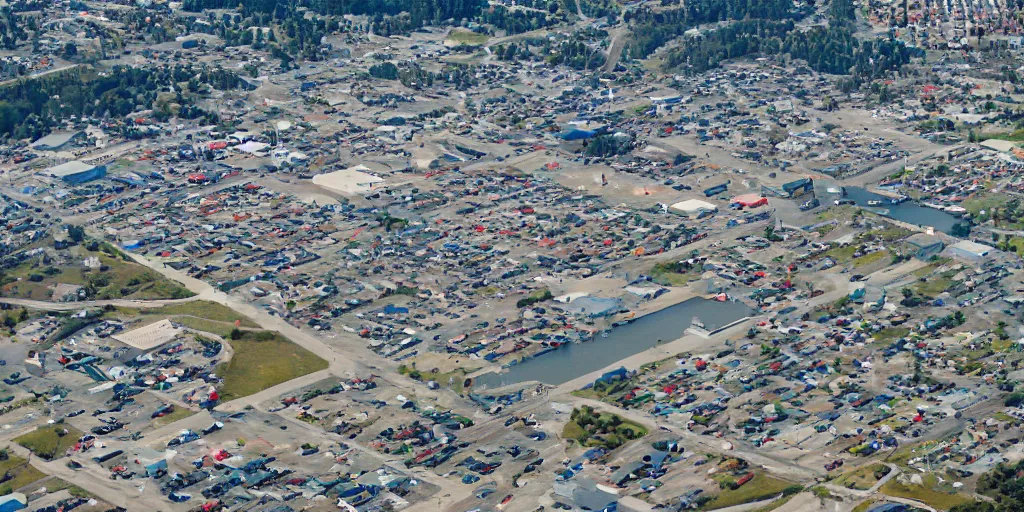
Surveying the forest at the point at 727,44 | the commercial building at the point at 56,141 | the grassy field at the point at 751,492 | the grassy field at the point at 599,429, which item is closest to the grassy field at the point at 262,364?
the grassy field at the point at 599,429

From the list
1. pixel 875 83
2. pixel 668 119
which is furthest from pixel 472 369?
pixel 875 83

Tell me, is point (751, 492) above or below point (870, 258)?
above

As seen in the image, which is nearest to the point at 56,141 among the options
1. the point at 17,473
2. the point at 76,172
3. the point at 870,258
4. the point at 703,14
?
the point at 76,172

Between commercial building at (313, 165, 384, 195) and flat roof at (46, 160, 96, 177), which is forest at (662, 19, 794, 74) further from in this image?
flat roof at (46, 160, 96, 177)

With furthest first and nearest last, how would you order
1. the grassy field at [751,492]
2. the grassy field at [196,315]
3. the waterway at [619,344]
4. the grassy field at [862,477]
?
the grassy field at [196,315]
the waterway at [619,344]
the grassy field at [862,477]
the grassy field at [751,492]

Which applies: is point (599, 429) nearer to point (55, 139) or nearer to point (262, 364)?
point (262, 364)

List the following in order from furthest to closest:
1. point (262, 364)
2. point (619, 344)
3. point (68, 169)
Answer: point (68, 169)
point (619, 344)
point (262, 364)

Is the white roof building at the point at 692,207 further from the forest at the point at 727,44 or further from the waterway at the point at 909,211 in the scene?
the forest at the point at 727,44
